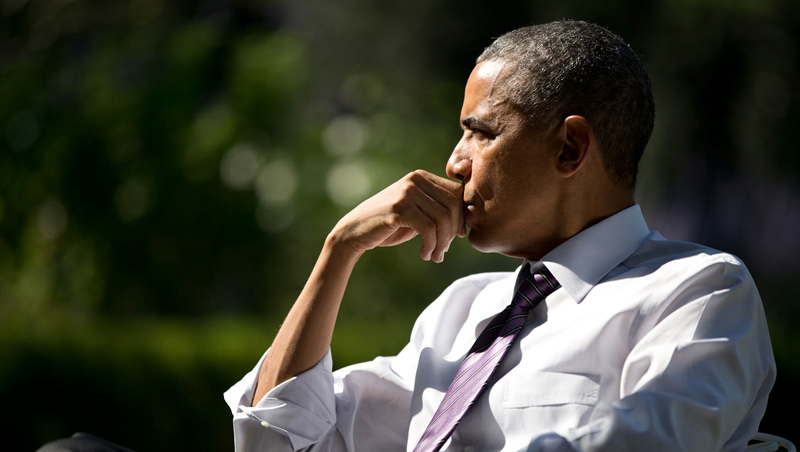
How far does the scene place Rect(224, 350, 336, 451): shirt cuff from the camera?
7.54ft

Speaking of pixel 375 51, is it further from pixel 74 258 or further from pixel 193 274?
pixel 74 258

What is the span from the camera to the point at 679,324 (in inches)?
75.3

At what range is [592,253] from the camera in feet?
7.29

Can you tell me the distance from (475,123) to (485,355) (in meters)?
0.62

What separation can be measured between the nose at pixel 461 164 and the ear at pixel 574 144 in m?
0.25

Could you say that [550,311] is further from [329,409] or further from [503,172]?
[329,409]

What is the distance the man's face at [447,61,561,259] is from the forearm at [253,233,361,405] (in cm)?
39

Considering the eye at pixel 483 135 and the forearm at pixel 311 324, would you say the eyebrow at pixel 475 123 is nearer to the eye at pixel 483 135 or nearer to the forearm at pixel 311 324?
the eye at pixel 483 135

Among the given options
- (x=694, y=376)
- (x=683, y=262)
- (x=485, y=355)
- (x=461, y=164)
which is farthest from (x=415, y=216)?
(x=694, y=376)

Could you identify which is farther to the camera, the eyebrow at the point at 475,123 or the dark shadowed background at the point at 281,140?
the dark shadowed background at the point at 281,140

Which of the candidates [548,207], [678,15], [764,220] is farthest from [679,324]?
[764,220]

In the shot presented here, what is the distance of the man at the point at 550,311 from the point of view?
1851 mm

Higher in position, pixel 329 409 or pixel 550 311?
pixel 550 311

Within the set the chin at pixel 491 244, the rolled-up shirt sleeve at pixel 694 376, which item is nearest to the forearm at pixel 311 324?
the chin at pixel 491 244
